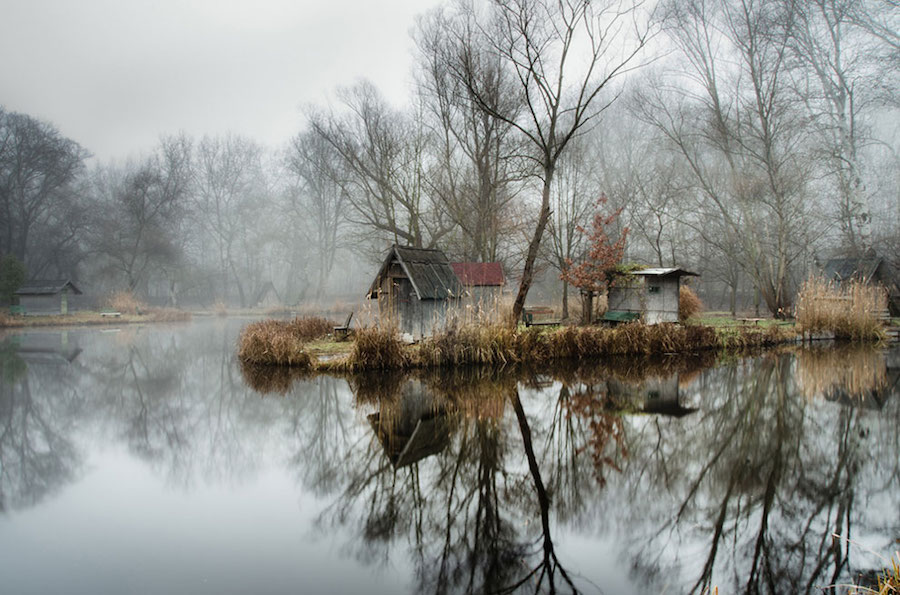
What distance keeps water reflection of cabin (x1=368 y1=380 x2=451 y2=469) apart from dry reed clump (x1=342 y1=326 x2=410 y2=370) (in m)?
2.65

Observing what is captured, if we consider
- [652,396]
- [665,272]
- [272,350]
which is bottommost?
[652,396]

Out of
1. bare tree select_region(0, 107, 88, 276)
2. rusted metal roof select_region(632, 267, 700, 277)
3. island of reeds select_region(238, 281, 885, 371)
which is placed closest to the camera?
island of reeds select_region(238, 281, 885, 371)

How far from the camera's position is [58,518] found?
4.49m

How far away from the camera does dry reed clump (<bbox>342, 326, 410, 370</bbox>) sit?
11.5m

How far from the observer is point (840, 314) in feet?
54.9

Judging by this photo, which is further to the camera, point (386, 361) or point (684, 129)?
point (684, 129)

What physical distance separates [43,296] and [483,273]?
90.5 feet

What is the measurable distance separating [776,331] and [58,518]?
1771 cm

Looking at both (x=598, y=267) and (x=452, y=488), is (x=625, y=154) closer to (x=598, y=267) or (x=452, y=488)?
(x=598, y=267)

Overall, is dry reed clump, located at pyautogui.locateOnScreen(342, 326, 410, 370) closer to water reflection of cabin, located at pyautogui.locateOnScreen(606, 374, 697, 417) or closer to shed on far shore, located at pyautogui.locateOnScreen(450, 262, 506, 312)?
water reflection of cabin, located at pyautogui.locateOnScreen(606, 374, 697, 417)

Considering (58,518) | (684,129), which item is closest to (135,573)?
(58,518)

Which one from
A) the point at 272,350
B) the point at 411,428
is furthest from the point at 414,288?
the point at 411,428

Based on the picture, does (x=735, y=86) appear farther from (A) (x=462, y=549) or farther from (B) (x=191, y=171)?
(B) (x=191, y=171)

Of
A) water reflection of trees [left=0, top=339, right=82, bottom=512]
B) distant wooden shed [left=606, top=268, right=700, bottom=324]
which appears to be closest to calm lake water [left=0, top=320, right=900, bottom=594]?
water reflection of trees [left=0, top=339, right=82, bottom=512]
